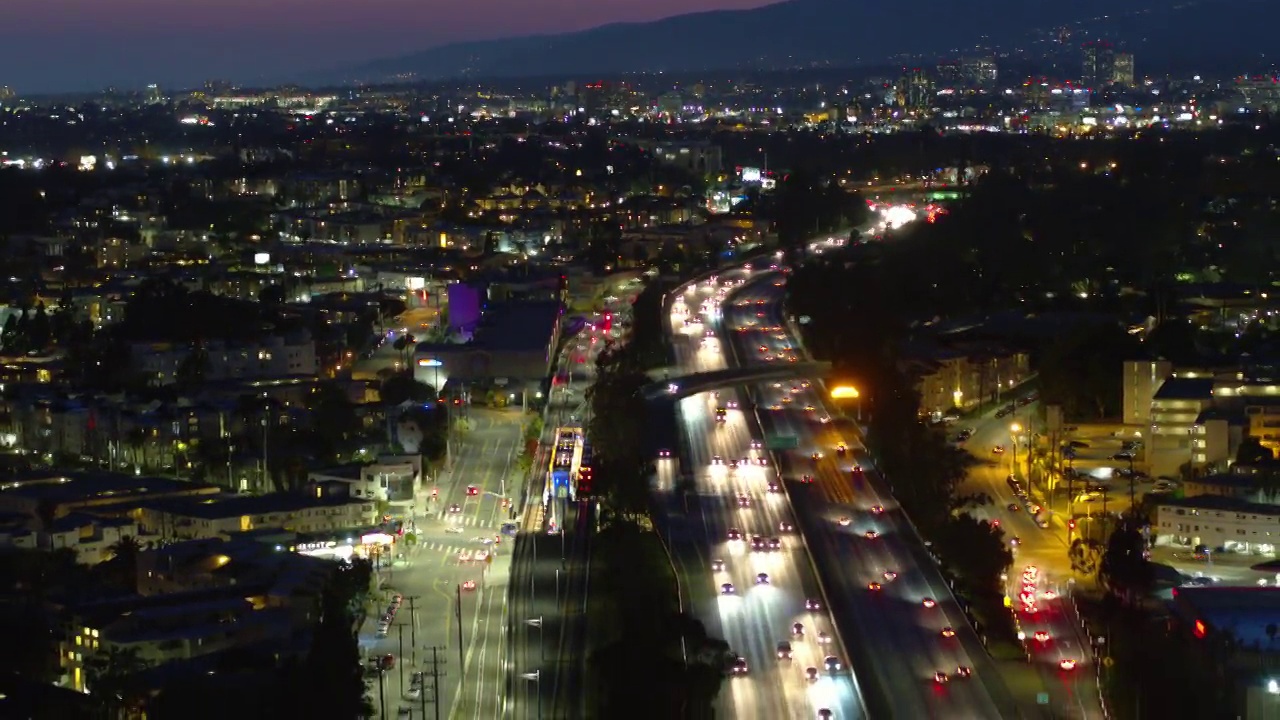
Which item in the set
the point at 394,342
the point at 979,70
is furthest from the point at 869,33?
the point at 394,342

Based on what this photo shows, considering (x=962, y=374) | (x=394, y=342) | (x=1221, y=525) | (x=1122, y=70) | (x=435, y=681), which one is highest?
(x=435, y=681)

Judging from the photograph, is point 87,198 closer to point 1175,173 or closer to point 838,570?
point 1175,173

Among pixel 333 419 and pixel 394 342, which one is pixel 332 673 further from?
pixel 394 342

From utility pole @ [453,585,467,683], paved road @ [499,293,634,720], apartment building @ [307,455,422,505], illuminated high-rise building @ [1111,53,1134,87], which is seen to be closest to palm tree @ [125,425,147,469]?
apartment building @ [307,455,422,505]

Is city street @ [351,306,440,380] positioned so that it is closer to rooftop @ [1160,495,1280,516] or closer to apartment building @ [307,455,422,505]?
apartment building @ [307,455,422,505]

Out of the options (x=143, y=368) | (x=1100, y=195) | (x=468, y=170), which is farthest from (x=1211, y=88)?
(x=143, y=368)
